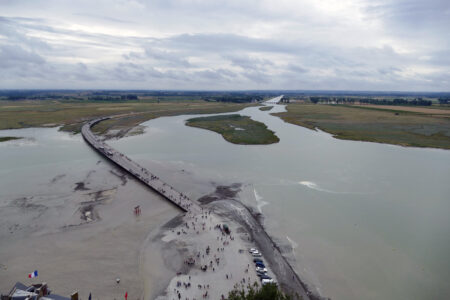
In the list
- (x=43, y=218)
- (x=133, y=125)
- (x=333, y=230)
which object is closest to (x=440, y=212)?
(x=333, y=230)

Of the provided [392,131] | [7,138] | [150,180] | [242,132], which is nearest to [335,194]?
[150,180]

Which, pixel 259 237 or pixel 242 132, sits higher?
pixel 242 132

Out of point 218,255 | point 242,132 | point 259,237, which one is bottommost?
point 218,255

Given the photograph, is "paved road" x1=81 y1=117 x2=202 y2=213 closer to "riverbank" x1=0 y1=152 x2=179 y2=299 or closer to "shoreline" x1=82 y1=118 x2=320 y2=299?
"shoreline" x1=82 y1=118 x2=320 y2=299

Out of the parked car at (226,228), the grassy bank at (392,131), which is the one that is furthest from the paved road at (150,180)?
the grassy bank at (392,131)

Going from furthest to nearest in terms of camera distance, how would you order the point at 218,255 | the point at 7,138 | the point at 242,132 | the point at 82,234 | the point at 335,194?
the point at 242,132 < the point at 7,138 < the point at 335,194 < the point at 82,234 < the point at 218,255

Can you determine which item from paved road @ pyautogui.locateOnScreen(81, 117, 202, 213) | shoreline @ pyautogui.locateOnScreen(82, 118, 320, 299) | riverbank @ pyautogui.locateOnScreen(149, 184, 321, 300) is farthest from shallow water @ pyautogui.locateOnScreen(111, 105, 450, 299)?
paved road @ pyautogui.locateOnScreen(81, 117, 202, 213)

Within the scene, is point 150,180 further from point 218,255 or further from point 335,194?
point 335,194
